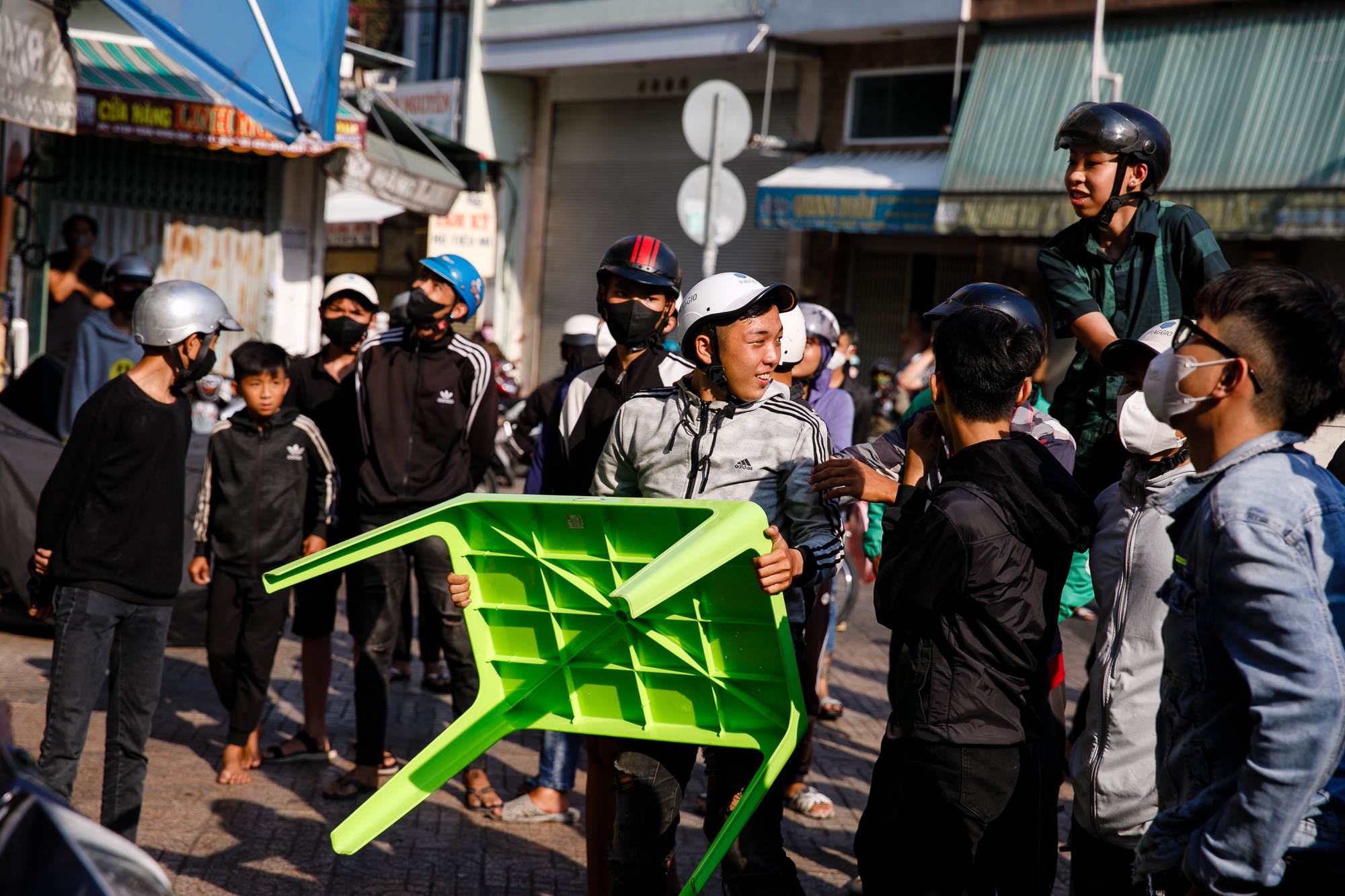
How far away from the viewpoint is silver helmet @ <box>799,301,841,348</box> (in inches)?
247

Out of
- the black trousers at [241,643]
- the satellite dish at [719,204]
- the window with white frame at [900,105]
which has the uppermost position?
the window with white frame at [900,105]

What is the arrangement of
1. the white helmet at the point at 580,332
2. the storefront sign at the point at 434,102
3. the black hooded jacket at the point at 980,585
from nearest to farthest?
1. the black hooded jacket at the point at 980,585
2. the white helmet at the point at 580,332
3. the storefront sign at the point at 434,102

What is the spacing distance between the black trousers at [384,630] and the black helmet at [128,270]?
374 cm

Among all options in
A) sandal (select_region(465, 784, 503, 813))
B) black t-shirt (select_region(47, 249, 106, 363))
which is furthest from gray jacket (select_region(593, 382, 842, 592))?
black t-shirt (select_region(47, 249, 106, 363))

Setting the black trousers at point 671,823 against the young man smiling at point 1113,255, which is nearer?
the black trousers at point 671,823

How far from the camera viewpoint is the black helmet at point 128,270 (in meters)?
8.23

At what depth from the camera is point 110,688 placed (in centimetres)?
440

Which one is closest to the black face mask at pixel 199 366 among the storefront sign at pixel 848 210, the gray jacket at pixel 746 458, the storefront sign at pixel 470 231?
the gray jacket at pixel 746 458

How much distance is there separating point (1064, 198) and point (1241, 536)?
503 inches

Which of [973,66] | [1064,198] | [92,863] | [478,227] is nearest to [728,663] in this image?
[92,863]

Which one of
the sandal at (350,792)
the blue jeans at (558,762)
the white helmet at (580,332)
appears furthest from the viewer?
the white helmet at (580,332)

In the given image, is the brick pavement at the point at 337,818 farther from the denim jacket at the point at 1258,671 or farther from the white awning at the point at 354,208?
the white awning at the point at 354,208

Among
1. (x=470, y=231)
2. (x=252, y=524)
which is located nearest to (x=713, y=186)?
(x=252, y=524)

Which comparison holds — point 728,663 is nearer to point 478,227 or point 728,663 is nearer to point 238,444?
point 238,444
